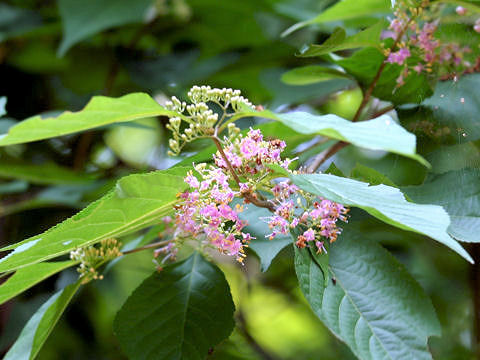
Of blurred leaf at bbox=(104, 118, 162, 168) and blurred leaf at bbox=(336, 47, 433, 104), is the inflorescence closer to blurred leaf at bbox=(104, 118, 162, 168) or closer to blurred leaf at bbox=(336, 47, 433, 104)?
blurred leaf at bbox=(336, 47, 433, 104)

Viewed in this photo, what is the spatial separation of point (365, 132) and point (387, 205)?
7 centimetres

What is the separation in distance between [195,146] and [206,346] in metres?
0.46

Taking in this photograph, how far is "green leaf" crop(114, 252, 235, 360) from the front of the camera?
0.72 meters

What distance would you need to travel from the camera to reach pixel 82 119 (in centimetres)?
51

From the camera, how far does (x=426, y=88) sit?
78 centimetres

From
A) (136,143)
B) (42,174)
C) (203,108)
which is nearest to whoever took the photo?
(203,108)

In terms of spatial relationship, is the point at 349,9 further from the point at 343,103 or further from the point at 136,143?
the point at 136,143

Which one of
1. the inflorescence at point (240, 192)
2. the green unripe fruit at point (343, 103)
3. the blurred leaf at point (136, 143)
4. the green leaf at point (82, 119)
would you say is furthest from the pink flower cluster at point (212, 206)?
the blurred leaf at point (136, 143)

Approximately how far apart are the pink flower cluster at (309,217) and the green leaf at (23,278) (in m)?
0.31

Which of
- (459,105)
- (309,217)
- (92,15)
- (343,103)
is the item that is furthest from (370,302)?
(92,15)

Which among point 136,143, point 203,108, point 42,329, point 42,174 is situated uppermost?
point 203,108

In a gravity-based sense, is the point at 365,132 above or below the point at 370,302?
above

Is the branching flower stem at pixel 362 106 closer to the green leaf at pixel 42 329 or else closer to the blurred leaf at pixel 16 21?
the green leaf at pixel 42 329

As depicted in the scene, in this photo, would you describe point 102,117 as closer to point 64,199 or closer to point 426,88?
point 426,88
